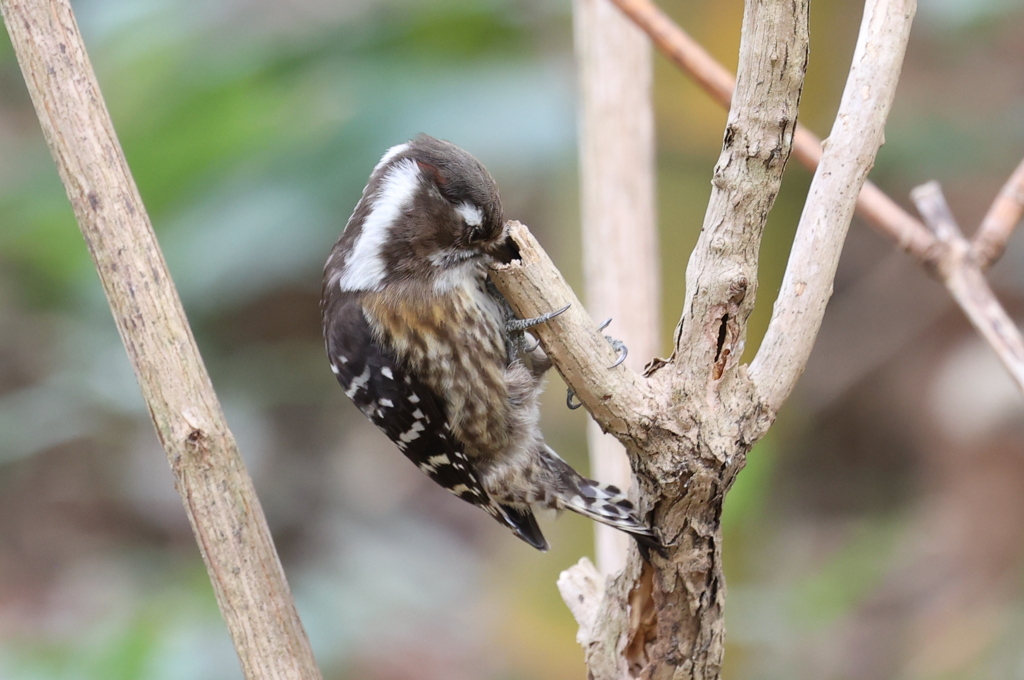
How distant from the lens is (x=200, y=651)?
2803 mm

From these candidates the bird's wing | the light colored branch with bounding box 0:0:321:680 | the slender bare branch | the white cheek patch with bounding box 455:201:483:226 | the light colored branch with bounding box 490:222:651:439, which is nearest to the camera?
the slender bare branch

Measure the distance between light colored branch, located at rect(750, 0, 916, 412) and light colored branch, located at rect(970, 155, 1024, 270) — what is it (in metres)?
0.65

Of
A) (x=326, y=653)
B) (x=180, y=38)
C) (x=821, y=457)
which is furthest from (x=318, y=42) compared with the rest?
(x=821, y=457)

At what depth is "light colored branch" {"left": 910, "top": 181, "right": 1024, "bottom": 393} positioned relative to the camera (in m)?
1.90

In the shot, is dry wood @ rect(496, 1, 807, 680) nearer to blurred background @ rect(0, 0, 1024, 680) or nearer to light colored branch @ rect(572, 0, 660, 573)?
light colored branch @ rect(572, 0, 660, 573)

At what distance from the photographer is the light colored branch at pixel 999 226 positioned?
205 cm

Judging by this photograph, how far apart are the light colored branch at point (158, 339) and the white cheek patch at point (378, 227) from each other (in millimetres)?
645

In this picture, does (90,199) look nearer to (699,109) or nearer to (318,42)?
(699,109)

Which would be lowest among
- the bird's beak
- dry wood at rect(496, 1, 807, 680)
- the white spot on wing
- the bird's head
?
dry wood at rect(496, 1, 807, 680)

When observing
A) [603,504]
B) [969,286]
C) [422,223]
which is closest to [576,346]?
[603,504]

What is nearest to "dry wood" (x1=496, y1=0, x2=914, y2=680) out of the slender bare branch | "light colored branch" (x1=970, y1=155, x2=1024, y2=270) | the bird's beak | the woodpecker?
the slender bare branch

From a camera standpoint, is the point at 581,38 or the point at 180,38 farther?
the point at 180,38

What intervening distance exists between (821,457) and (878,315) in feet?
2.60

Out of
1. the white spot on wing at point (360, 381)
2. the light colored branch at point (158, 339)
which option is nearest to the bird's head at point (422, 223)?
the white spot on wing at point (360, 381)
